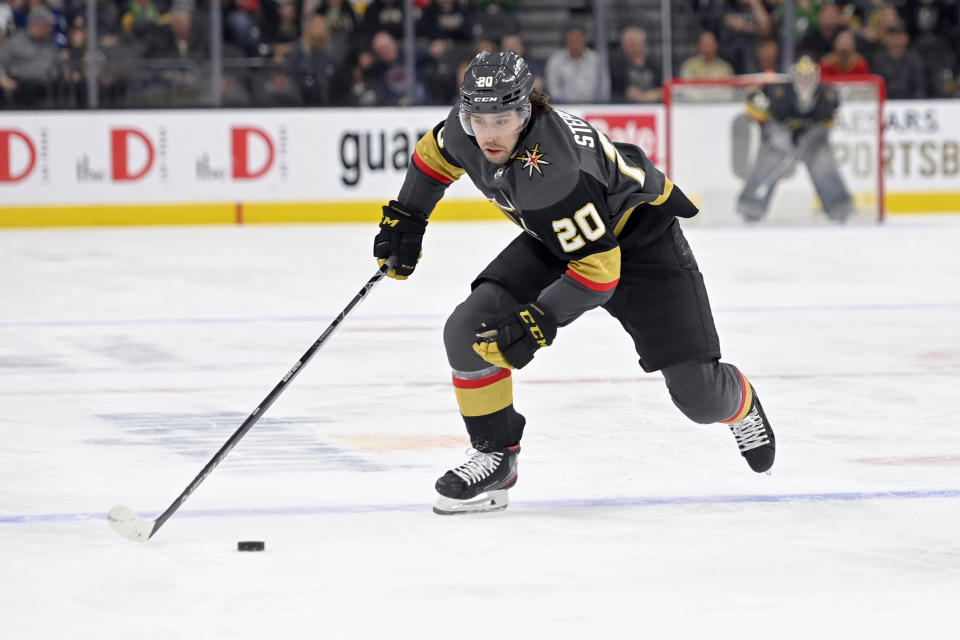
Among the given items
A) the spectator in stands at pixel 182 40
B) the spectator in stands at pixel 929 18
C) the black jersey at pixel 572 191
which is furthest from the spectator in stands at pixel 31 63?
the black jersey at pixel 572 191

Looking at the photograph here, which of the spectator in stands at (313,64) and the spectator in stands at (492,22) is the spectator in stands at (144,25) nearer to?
the spectator in stands at (313,64)

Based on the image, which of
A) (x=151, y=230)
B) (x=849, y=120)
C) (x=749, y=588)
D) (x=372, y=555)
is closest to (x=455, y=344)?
(x=372, y=555)

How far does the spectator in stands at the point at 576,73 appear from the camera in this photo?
1212 cm

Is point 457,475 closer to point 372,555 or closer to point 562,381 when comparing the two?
point 372,555

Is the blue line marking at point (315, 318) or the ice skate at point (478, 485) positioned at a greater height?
the ice skate at point (478, 485)

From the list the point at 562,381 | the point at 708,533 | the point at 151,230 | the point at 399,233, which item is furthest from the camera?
the point at 151,230

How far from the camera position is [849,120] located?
12000mm

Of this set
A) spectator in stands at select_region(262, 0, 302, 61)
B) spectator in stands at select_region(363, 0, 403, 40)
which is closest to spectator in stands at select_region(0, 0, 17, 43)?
spectator in stands at select_region(262, 0, 302, 61)

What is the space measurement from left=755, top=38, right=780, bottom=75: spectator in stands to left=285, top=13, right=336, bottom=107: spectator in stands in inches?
127

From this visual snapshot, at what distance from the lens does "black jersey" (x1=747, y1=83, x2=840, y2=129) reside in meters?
11.6

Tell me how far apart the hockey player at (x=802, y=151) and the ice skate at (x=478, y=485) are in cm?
838

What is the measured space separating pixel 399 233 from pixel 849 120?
895 cm

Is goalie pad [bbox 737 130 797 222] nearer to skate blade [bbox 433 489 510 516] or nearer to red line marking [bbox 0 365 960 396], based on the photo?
red line marking [bbox 0 365 960 396]

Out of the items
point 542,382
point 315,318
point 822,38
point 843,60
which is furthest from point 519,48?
point 542,382
